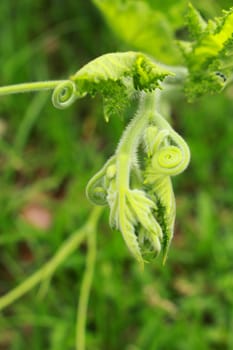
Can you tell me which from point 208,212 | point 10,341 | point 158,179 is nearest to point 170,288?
point 208,212

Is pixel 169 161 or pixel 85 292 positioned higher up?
pixel 169 161

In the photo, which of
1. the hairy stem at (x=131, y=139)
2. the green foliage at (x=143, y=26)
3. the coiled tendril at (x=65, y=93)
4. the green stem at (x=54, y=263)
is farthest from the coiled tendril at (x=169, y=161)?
the green stem at (x=54, y=263)

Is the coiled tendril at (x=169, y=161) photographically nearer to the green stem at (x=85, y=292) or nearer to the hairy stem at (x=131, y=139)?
the hairy stem at (x=131, y=139)

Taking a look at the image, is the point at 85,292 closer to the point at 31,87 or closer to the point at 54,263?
the point at 54,263

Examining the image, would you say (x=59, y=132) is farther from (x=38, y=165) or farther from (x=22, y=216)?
(x=22, y=216)

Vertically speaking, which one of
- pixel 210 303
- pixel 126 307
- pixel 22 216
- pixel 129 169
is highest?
pixel 22 216

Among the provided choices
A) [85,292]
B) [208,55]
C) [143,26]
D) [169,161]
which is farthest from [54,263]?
[169,161]
